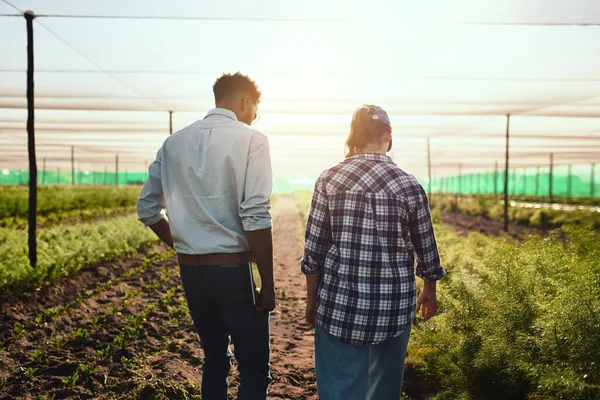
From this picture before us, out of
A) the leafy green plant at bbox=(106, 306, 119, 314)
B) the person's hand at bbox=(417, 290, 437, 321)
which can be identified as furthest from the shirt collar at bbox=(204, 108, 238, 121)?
the leafy green plant at bbox=(106, 306, 119, 314)

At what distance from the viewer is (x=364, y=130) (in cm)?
200

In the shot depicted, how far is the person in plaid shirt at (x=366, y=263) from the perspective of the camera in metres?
1.86

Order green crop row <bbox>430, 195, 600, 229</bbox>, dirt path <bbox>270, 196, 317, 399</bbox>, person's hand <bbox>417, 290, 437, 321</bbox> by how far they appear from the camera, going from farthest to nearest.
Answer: green crop row <bbox>430, 195, 600, 229</bbox> < dirt path <bbox>270, 196, 317, 399</bbox> < person's hand <bbox>417, 290, 437, 321</bbox>

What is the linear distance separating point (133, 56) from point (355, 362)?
6012 mm

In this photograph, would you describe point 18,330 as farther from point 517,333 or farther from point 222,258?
point 517,333

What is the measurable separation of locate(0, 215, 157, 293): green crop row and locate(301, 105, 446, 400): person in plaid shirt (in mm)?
4708

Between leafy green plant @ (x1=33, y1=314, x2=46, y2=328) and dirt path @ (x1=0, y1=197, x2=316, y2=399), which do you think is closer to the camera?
dirt path @ (x1=0, y1=197, x2=316, y2=399)

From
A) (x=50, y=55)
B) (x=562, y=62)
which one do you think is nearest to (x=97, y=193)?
(x=50, y=55)

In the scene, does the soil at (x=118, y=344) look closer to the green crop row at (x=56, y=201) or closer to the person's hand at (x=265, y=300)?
the person's hand at (x=265, y=300)

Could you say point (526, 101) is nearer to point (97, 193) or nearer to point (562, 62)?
point (562, 62)

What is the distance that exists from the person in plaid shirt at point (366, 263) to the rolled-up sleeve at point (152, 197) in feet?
2.17

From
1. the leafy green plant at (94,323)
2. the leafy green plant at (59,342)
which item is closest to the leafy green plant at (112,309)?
the leafy green plant at (94,323)

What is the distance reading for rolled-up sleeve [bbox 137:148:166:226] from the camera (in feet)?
6.75

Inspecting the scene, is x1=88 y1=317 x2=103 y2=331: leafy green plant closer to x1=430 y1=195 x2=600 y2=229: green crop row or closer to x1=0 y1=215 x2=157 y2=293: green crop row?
x1=0 y1=215 x2=157 y2=293: green crop row
